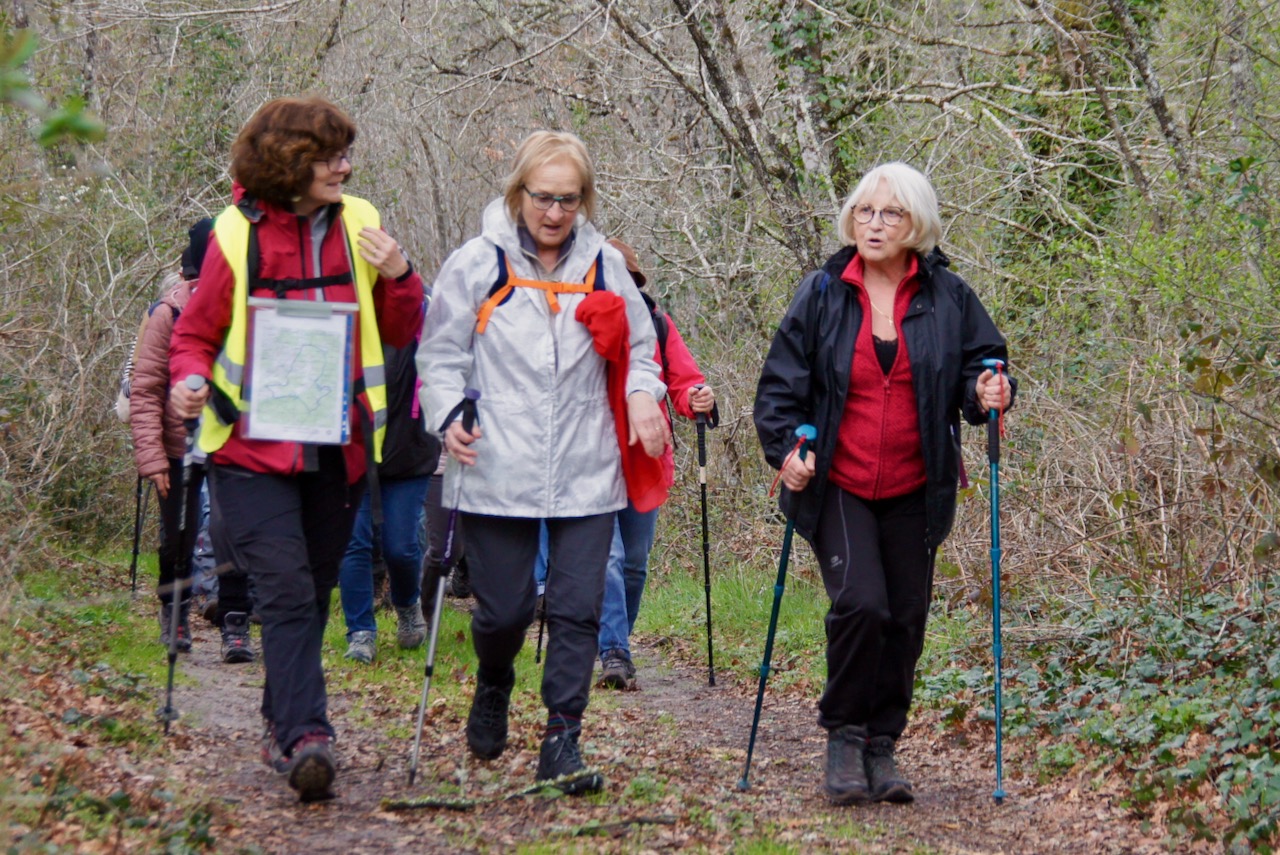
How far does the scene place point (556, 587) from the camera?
199 inches

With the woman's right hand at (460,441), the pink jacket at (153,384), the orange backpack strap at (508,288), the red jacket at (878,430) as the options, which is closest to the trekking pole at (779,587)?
the red jacket at (878,430)

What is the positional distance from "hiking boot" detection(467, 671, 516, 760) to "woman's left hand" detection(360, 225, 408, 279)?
1533 mm

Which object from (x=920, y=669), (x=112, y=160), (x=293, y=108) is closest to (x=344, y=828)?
(x=293, y=108)

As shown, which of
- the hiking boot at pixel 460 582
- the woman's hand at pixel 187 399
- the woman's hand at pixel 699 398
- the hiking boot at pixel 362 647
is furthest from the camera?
the hiking boot at pixel 460 582

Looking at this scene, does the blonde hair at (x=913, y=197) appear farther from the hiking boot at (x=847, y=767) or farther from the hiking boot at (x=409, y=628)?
the hiking boot at (x=409, y=628)

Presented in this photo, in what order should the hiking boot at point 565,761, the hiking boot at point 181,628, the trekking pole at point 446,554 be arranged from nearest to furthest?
the trekking pole at point 446,554, the hiking boot at point 565,761, the hiking boot at point 181,628

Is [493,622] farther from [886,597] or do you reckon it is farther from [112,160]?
[112,160]

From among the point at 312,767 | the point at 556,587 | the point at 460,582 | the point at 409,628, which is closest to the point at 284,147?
the point at 556,587

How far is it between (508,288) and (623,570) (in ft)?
9.91

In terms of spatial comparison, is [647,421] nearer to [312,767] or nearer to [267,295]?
[267,295]

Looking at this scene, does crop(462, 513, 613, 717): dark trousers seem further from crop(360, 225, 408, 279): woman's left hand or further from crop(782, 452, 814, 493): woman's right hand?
crop(360, 225, 408, 279): woman's left hand

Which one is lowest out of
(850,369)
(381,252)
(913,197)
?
(850,369)

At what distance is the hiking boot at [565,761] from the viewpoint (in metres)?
4.96

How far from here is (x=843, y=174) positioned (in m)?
11.9
